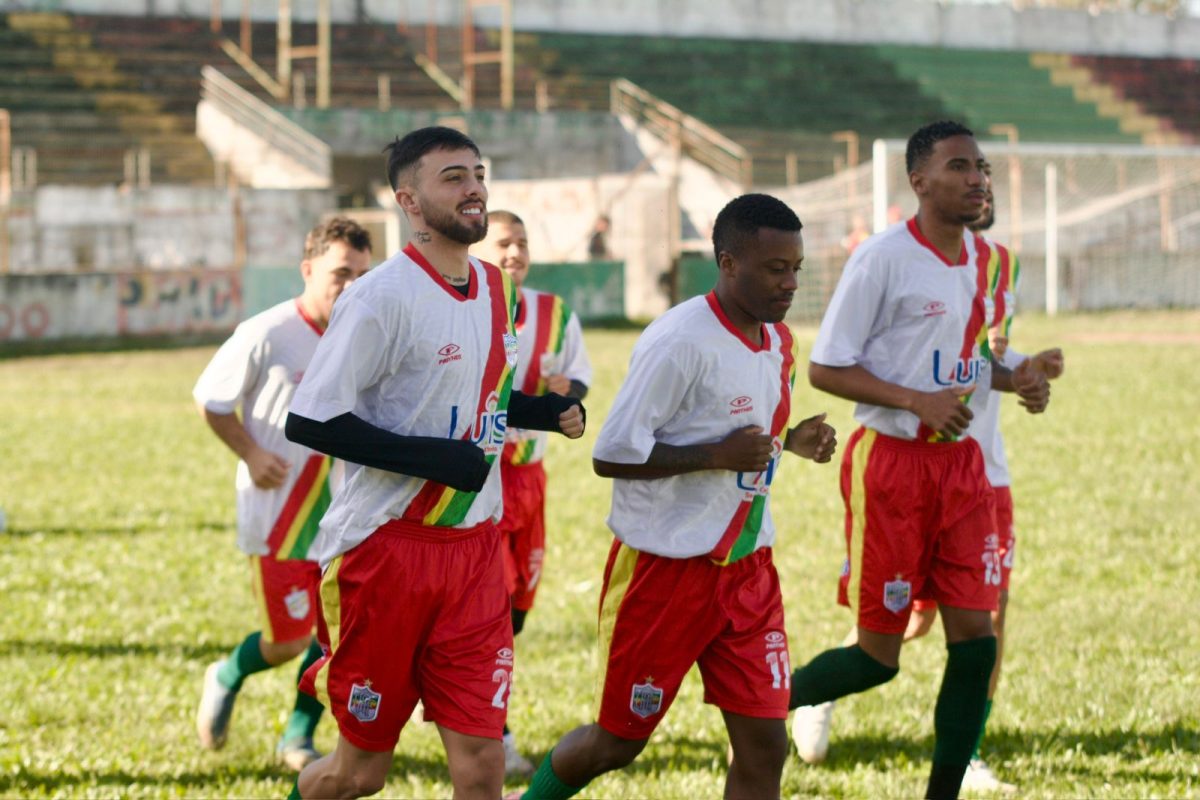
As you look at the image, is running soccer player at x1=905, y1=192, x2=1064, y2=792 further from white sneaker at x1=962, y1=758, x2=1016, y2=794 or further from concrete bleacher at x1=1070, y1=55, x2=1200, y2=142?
concrete bleacher at x1=1070, y1=55, x2=1200, y2=142

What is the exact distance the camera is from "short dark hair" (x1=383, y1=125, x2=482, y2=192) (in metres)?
4.53

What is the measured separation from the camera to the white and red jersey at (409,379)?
4340 mm

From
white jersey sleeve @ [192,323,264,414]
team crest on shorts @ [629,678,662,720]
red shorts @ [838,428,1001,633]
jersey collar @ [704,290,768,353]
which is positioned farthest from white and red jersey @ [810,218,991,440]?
white jersey sleeve @ [192,323,264,414]

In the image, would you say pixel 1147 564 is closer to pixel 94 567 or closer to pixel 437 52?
pixel 94 567

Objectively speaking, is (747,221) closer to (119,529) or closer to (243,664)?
(243,664)

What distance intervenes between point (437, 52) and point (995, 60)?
19136 millimetres

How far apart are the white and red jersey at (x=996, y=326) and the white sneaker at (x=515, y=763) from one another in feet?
6.96

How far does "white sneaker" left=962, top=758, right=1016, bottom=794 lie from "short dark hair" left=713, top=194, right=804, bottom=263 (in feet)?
7.25

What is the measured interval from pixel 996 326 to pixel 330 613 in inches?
114

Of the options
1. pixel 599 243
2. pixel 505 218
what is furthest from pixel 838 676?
pixel 599 243

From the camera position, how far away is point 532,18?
46.9 meters

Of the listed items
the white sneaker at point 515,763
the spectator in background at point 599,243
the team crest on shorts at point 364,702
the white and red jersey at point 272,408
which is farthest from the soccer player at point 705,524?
the spectator in background at point 599,243

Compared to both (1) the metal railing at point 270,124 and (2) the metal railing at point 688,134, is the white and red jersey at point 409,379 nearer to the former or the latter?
(1) the metal railing at point 270,124

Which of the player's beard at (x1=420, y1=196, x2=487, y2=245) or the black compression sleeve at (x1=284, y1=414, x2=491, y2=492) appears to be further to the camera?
the player's beard at (x1=420, y1=196, x2=487, y2=245)
